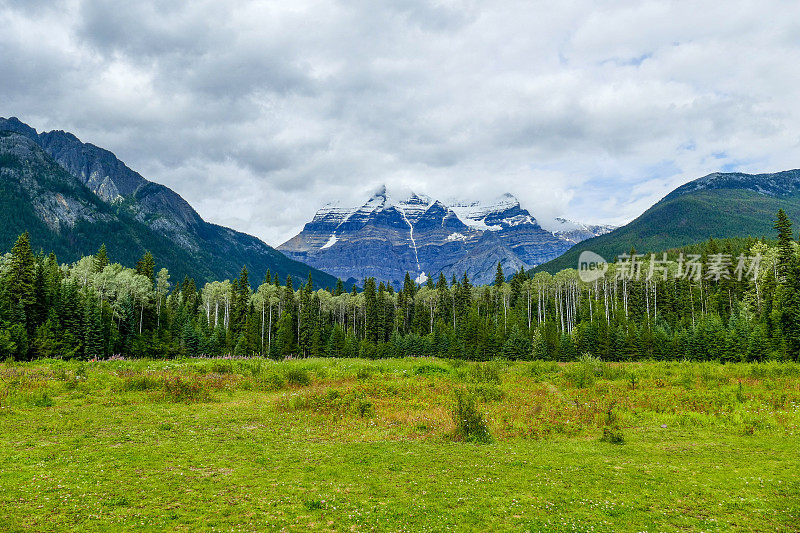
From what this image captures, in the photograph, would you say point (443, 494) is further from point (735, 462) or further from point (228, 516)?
point (735, 462)

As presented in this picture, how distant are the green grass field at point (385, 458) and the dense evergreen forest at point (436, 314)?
38.2m

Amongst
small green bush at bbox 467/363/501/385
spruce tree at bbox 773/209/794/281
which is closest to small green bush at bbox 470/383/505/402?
small green bush at bbox 467/363/501/385

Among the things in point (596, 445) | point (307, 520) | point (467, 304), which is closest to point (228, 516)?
point (307, 520)

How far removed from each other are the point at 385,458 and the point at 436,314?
111410 mm

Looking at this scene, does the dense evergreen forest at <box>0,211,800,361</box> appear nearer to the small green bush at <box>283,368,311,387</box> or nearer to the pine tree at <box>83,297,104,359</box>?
the pine tree at <box>83,297,104,359</box>

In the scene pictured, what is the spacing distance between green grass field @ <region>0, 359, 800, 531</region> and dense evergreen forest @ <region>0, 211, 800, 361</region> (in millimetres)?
38188

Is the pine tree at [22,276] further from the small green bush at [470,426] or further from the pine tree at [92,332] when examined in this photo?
the small green bush at [470,426]

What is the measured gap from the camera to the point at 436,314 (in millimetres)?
126188

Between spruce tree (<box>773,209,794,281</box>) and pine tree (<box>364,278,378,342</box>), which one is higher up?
spruce tree (<box>773,209,794,281</box>)

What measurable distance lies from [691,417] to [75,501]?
1068 inches

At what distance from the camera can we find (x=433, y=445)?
58.6ft

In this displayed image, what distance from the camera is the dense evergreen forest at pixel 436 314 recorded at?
59.8 meters

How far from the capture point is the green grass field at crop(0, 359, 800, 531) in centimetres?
1020

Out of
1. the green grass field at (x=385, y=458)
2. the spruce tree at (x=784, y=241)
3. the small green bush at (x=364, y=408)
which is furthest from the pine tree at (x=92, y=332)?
the spruce tree at (x=784, y=241)
